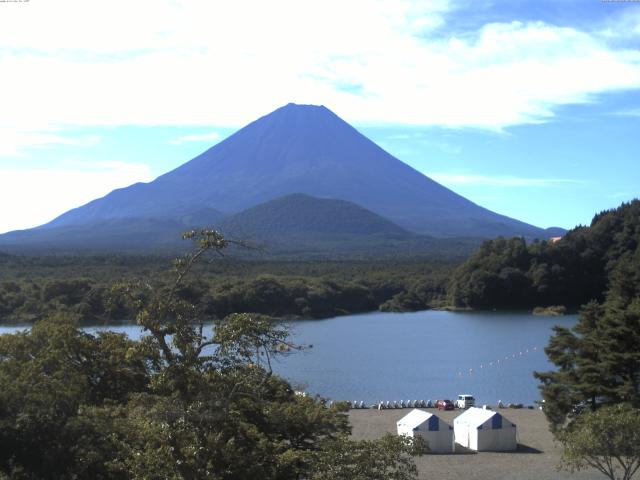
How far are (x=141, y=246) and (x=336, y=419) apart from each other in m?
69.3

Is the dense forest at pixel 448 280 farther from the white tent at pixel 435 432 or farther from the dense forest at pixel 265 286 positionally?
the white tent at pixel 435 432

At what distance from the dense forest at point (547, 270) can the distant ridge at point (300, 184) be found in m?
53.4

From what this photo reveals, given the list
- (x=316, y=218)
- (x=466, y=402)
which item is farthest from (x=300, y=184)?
(x=466, y=402)

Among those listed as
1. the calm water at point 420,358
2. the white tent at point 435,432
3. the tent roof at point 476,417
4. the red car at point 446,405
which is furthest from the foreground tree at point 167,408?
the red car at point 446,405

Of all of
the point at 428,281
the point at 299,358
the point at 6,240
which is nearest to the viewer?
the point at 299,358

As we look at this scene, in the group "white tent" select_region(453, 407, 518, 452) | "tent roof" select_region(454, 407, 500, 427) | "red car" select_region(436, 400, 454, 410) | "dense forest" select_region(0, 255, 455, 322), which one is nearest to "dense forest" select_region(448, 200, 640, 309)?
"dense forest" select_region(0, 255, 455, 322)

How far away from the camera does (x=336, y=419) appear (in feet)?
29.6

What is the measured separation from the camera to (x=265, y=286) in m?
40.3

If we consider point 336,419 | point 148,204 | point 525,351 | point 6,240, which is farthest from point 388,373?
point 148,204

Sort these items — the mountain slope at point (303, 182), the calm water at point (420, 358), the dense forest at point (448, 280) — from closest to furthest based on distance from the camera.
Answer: the calm water at point (420, 358) < the dense forest at point (448, 280) < the mountain slope at point (303, 182)

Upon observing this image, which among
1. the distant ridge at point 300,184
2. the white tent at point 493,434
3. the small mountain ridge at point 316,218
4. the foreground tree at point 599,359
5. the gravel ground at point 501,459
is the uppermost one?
the distant ridge at point 300,184

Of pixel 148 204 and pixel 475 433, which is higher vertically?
pixel 148 204

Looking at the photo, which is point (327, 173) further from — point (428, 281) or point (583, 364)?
point (583, 364)

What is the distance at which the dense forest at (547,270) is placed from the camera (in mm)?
43875
